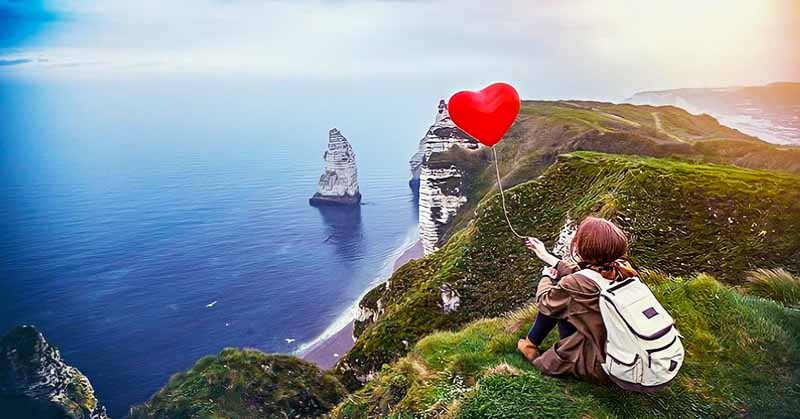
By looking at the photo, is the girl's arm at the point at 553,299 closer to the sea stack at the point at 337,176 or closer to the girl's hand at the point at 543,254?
the girl's hand at the point at 543,254

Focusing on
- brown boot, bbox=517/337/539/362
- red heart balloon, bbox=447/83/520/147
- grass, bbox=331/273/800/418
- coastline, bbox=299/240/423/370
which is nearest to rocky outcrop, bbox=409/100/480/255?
coastline, bbox=299/240/423/370

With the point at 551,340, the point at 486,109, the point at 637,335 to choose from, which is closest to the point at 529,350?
the point at 551,340

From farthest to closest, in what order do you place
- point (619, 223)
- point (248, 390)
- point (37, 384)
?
1. point (37, 384)
2. point (248, 390)
3. point (619, 223)

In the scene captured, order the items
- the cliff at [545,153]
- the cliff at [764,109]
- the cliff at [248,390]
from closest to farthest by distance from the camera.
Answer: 1. the cliff at [248,390]
2. the cliff at [764,109]
3. the cliff at [545,153]

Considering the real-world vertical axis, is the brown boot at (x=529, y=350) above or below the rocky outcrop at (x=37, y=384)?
above

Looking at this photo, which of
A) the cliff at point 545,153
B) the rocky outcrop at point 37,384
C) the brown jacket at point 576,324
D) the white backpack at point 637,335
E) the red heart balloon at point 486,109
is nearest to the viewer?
the white backpack at point 637,335

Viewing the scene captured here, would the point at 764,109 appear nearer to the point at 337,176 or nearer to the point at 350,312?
the point at 350,312

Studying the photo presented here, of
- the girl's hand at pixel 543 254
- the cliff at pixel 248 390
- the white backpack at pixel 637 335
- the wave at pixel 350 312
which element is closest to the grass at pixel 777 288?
the white backpack at pixel 637 335
